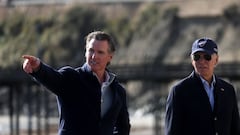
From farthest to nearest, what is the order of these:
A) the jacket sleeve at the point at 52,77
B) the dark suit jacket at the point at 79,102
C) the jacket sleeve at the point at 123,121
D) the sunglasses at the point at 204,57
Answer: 1. the jacket sleeve at the point at 123,121
2. the sunglasses at the point at 204,57
3. the dark suit jacket at the point at 79,102
4. the jacket sleeve at the point at 52,77

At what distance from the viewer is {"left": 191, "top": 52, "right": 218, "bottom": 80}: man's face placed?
20.5ft

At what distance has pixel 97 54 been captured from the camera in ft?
19.8

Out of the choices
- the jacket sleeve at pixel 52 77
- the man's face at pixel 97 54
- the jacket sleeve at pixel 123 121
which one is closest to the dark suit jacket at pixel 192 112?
the jacket sleeve at pixel 123 121

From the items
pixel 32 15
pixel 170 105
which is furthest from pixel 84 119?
pixel 32 15

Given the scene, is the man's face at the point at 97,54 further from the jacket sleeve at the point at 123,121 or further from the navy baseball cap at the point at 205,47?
the navy baseball cap at the point at 205,47

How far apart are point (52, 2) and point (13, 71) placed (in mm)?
60532

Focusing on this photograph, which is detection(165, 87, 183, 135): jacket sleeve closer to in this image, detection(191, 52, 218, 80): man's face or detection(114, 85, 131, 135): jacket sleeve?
detection(191, 52, 218, 80): man's face

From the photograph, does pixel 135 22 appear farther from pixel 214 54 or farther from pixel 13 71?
pixel 214 54

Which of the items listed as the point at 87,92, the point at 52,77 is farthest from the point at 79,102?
the point at 52,77

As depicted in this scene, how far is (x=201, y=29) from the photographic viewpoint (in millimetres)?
92188

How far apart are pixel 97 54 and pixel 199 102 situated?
2.90ft

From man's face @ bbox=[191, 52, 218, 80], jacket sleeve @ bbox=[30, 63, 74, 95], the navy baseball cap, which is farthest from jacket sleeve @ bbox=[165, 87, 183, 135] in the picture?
jacket sleeve @ bbox=[30, 63, 74, 95]

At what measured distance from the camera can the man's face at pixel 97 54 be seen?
604cm

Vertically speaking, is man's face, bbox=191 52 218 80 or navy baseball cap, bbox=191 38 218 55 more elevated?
navy baseball cap, bbox=191 38 218 55
